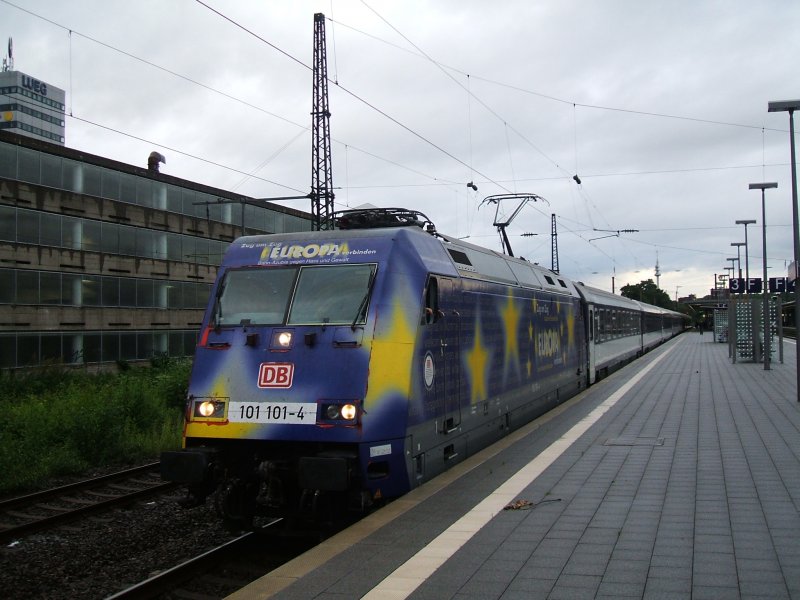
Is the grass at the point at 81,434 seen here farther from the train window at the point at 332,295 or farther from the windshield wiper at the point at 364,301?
the windshield wiper at the point at 364,301

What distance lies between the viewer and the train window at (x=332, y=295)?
7641 mm

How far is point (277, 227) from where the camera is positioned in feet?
170

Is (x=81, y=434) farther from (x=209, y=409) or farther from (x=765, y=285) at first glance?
(x=765, y=285)

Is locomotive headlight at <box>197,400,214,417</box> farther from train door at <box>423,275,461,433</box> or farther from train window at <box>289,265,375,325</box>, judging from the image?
train door at <box>423,275,461,433</box>

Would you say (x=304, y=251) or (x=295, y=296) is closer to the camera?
(x=295, y=296)

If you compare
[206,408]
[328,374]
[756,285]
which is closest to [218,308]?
[206,408]

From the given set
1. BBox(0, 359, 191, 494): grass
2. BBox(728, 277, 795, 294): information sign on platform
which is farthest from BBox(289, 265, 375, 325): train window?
BBox(728, 277, 795, 294): information sign on platform

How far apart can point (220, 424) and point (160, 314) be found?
1501 inches

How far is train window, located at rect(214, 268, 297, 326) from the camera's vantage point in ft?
26.2

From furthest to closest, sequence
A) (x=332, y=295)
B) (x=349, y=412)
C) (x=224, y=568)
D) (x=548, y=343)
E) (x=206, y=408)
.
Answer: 1. (x=548, y=343)
2. (x=332, y=295)
3. (x=206, y=408)
4. (x=224, y=568)
5. (x=349, y=412)

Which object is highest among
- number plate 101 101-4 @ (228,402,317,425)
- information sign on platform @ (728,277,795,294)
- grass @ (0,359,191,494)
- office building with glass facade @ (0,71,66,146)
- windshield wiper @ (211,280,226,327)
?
office building with glass facade @ (0,71,66,146)

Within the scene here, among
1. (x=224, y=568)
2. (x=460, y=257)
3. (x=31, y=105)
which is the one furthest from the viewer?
(x=31, y=105)

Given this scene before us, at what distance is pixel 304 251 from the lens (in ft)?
27.4

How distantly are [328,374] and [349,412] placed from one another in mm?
452
